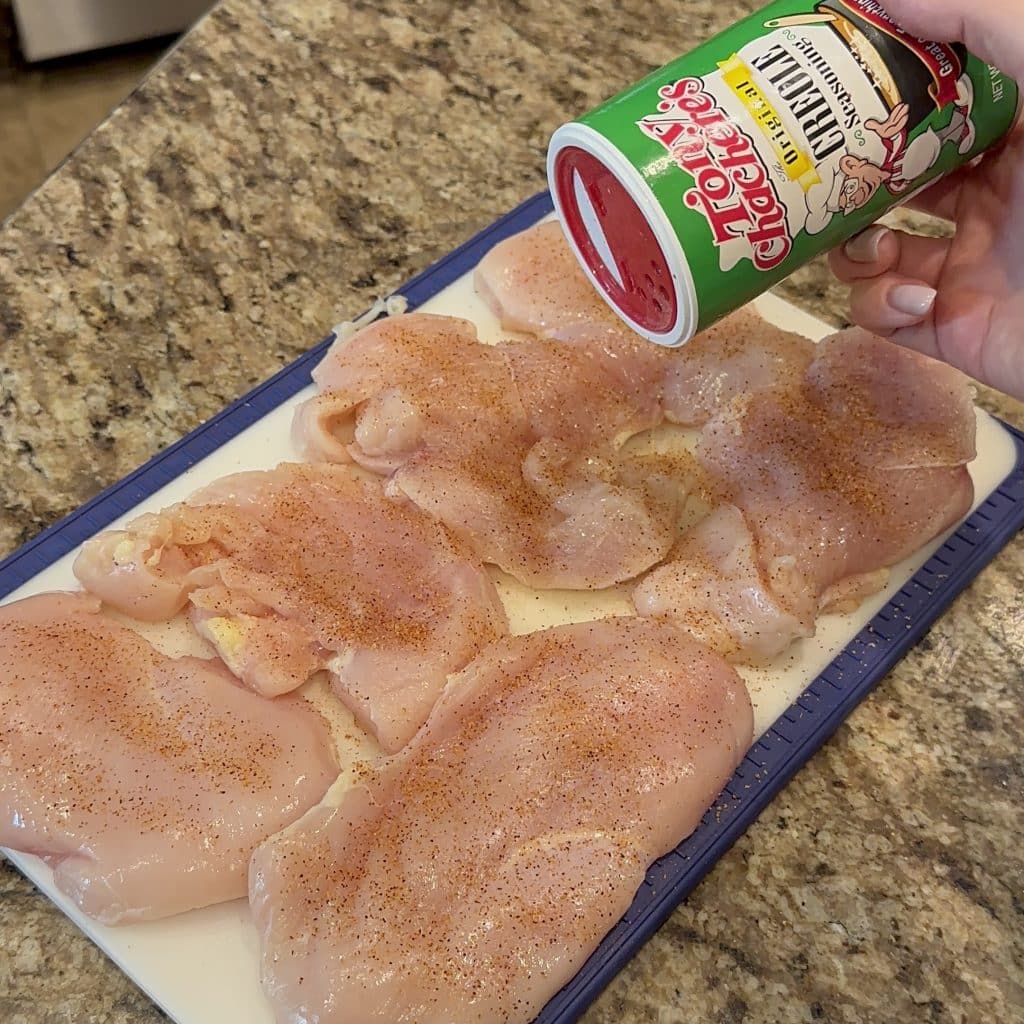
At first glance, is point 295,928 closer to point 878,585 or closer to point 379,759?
point 379,759

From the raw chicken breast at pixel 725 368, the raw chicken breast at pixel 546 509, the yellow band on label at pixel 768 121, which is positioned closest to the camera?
the yellow band on label at pixel 768 121

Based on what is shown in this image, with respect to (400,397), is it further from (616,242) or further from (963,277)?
(963,277)

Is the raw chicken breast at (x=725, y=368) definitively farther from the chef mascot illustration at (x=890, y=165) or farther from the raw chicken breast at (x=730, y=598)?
the chef mascot illustration at (x=890, y=165)

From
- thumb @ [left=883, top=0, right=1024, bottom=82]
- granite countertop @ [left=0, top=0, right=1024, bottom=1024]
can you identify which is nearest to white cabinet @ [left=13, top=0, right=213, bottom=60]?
granite countertop @ [left=0, top=0, right=1024, bottom=1024]

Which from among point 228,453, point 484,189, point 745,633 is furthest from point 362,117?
point 745,633

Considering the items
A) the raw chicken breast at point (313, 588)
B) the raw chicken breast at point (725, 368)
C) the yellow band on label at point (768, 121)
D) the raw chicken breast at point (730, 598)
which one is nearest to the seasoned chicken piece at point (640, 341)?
the raw chicken breast at point (725, 368)
